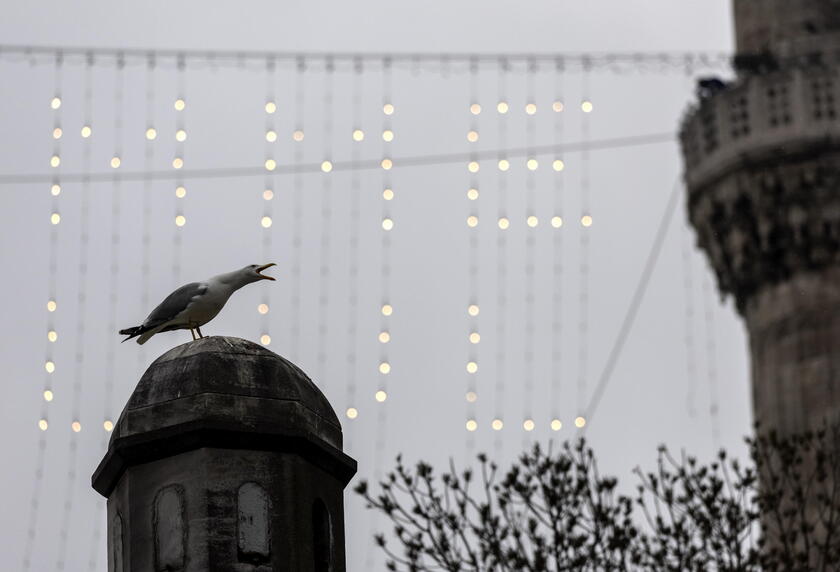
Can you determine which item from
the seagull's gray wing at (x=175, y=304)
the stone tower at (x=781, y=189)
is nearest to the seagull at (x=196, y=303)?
the seagull's gray wing at (x=175, y=304)

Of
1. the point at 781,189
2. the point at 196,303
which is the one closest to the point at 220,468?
the point at 196,303

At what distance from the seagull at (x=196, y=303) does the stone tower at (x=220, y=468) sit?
410mm

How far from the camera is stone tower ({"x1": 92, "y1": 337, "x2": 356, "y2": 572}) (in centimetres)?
Answer: 1466

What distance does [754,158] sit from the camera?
146 feet

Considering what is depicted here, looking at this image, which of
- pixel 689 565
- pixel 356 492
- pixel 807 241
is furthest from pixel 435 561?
pixel 807 241

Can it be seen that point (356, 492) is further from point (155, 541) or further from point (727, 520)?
point (155, 541)

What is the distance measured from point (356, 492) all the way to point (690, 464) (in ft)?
11.1

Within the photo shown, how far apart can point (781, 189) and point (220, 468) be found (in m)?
30.6

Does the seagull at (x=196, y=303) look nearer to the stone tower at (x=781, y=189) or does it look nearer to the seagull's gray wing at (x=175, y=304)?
the seagull's gray wing at (x=175, y=304)

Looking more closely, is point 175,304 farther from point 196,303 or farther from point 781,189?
point 781,189

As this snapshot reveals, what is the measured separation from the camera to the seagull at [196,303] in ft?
50.9

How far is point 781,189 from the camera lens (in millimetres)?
44312

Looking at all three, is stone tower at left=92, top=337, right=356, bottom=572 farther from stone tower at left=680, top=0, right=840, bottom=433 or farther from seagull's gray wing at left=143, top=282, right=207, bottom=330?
stone tower at left=680, top=0, right=840, bottom=433

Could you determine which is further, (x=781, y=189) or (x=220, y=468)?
(x=781, y=189)
